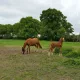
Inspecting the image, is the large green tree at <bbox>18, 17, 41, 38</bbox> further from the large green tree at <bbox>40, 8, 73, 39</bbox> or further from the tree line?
the large green tree at <bbox>40, 8, 73, 39</bbox>

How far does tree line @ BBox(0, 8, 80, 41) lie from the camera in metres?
67.4

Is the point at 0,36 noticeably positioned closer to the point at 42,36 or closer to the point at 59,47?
the point at 42,36

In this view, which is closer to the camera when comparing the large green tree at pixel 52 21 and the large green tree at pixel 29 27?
the large green tree at pixel 52 21

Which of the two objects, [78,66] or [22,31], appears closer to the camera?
[78,66]

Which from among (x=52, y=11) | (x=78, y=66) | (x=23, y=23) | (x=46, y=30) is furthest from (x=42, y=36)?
(x=78, y=66)

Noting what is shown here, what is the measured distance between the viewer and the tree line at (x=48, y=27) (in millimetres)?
67438

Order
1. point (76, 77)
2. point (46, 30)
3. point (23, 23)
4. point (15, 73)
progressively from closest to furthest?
point (76, 77) → point (15, 73) → point (46, 30) → point (23, 23)

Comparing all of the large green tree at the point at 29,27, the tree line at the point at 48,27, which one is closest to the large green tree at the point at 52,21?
the tree line at the point at 48,27

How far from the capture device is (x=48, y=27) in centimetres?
7088

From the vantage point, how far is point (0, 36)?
294 ft

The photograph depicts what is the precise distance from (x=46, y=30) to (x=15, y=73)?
191ft

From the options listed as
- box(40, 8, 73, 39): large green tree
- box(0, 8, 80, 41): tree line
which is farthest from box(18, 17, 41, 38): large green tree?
box(40, 8, 73, 39): large green tree

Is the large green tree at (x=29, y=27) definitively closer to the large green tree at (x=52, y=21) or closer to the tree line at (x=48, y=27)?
the tree line at (x=48, y=27)

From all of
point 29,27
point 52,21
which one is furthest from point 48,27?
point 29,27
